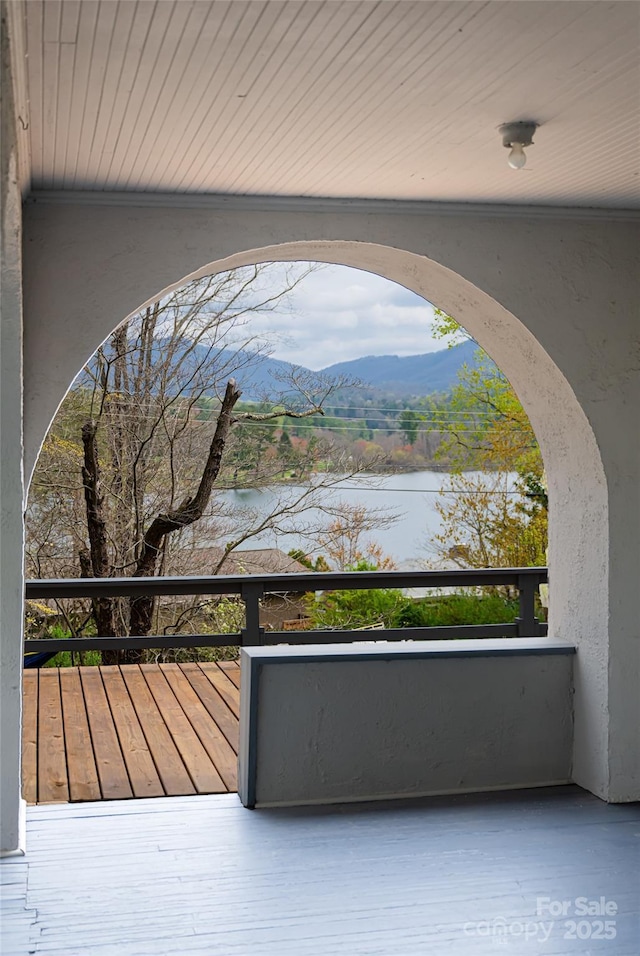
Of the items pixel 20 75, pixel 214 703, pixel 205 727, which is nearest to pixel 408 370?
pixel 214 703

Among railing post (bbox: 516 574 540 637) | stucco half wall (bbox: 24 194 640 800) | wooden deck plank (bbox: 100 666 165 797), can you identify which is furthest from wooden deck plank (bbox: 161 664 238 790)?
railing post (bbox: 516 574 540 637)

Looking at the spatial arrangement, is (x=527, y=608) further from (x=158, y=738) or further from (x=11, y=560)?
(x=11, y=560)

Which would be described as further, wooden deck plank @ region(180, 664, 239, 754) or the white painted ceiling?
wooden deck plank @ region(180, 664, 239, 754)

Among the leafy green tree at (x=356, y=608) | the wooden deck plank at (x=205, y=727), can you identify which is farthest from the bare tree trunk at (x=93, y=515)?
the wooden deck plank at (x=205, y=727)

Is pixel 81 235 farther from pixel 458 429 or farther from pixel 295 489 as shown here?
pixel 458 429

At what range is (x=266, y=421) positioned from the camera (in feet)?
28.3

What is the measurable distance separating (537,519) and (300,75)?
22.8ft

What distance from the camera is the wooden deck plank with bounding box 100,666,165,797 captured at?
425 cm

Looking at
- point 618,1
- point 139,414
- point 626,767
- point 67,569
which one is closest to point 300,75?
point 618,1

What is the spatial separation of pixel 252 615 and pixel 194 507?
3.48 metres

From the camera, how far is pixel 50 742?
15.7 ft

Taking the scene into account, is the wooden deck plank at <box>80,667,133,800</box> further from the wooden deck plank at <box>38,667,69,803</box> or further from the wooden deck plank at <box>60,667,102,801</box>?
the wooden deck plank at <box>38,667,69,803</box>

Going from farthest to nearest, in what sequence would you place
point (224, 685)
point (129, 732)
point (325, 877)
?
point (224, 685), point (129, 732), point (325, 877)

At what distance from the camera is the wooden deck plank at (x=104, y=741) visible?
166 inches
